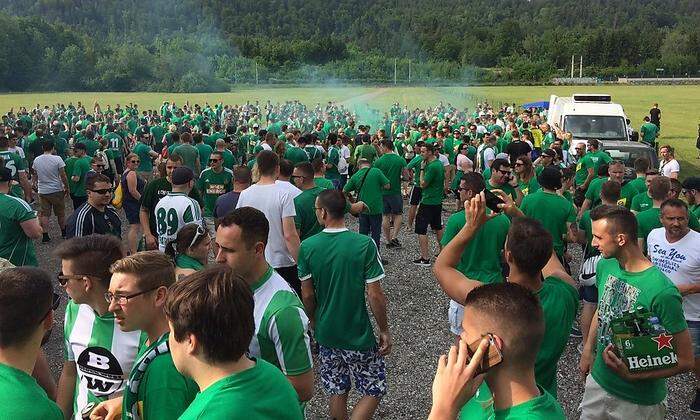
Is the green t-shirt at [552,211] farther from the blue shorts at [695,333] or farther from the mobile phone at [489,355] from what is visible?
the mobile phone at [489,355]

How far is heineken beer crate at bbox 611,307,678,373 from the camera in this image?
3350 mm

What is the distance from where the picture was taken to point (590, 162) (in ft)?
34.6

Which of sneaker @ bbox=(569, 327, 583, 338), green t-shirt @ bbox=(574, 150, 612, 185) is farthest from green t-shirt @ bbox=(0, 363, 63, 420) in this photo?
green t-shirt @ bbox=(574, 150, 612, 185)

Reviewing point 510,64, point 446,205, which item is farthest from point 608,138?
point 510,64

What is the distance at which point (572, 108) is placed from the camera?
1694cm

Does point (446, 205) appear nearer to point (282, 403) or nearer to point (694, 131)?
point (282, 403)

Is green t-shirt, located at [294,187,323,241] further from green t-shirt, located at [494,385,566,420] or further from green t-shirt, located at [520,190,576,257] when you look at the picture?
green t-shirt, located at [494,385,566,420]

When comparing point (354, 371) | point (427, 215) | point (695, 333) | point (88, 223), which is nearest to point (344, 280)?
point (354, 371)

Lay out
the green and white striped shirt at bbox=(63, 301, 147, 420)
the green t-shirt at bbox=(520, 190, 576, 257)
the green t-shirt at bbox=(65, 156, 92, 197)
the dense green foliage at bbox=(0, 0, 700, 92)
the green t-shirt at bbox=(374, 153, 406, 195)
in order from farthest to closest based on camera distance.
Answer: the dense green foliage at bbox=(0, 0, 700, 92), the green t-shirt at bbox=(65, 156, 92, 197), the green t-shirt at bbox=(374, 153, 406, 195), the green t-shirt at bbox=(520, 190, 576, 257), the green and white striped shirt at bbox=(63, 301, 147, 420)

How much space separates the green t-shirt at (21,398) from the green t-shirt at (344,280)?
2.30 m

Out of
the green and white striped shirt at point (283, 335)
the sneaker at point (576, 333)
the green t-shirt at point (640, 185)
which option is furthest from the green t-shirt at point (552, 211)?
the green and white striped shirt at point (283, 335)

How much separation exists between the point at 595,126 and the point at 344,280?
13963 millimetres

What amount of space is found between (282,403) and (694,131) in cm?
3474

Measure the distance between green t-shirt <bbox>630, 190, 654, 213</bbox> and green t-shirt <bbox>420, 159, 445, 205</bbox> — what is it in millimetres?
2933
